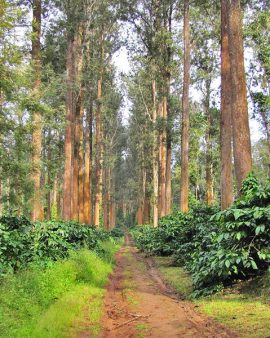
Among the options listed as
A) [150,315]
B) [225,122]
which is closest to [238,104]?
[225,122]

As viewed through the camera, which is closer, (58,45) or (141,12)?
(58,45)

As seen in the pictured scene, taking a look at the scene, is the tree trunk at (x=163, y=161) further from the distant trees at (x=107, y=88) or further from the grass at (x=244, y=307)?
the grass at (x=244, y=307)

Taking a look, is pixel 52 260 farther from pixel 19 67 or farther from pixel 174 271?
pixel 19 67

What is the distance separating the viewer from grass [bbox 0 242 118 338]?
6.30 meters

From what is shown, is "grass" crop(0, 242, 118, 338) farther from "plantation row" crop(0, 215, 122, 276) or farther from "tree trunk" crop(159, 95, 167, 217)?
"tree trunk" crop(159, 95, 167, 217)

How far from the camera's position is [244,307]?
729cm

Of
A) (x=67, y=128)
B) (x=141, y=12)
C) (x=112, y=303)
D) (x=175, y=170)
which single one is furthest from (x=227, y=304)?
(x=175, y=170)

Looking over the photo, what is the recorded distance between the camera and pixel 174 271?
13328mm

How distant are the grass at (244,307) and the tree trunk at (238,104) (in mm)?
2799

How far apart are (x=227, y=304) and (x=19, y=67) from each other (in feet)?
31.6

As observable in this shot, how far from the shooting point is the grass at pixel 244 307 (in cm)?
614

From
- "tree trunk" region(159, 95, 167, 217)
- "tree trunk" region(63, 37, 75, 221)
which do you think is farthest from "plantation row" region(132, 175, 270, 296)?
"tree trunk" region(159, 95, 167, 217)

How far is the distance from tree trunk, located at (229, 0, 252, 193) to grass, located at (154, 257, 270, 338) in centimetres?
280

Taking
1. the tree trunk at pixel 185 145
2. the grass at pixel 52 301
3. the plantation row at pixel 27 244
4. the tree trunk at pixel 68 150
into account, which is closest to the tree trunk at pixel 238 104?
the grass at pixel 52 301
